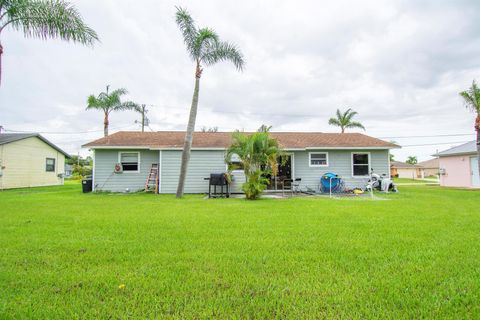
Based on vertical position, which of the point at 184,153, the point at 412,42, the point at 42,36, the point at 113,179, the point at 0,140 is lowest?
the point at 113,179

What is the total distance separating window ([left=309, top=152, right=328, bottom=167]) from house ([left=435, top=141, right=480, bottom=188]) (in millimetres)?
12510

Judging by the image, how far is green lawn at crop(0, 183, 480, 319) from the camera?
2.22 meters

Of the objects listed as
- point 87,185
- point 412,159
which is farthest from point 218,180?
point 412,159

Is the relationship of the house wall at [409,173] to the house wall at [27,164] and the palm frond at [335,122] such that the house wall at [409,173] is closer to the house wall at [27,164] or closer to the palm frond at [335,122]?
the palm frond at [335,122]

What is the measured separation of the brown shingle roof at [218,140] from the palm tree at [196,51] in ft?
7.54

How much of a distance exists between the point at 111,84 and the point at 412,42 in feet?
65.7

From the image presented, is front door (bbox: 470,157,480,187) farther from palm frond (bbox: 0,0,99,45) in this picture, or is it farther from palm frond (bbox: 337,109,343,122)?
palm frond (bbox: 0,0,99,45)

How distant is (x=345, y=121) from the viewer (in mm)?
25766

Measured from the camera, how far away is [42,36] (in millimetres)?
6789

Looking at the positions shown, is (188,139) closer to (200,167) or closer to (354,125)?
(200,167)

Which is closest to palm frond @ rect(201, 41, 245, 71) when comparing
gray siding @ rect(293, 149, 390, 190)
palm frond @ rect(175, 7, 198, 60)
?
palm frond @ rect(175, 7, 198, 60)

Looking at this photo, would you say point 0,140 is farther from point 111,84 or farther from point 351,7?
point 351,7

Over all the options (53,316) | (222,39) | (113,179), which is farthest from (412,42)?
(113,179)

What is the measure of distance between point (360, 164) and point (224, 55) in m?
9.78
